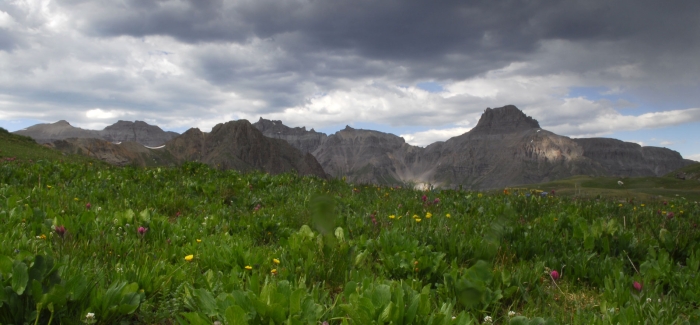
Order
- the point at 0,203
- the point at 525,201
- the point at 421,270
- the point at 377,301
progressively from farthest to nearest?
the point at 525,201 → the point at 0,203 → the point at 421,270 → the point at 377,301

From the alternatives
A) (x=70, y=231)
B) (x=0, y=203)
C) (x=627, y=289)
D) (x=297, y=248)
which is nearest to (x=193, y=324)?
(x=297, y=248)

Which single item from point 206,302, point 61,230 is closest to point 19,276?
point 206,302

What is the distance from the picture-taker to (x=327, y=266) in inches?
165

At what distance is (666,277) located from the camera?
4371mm

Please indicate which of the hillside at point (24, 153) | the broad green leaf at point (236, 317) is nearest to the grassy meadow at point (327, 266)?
the broad green leaf at point (236, 317)

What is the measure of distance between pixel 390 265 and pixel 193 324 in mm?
2143

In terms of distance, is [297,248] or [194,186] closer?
[297,248]

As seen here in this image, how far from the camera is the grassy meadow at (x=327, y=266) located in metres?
2.88

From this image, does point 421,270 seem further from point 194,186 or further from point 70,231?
point 194,186

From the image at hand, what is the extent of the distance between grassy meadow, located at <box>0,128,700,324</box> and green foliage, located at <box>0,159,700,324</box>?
0.06 ft

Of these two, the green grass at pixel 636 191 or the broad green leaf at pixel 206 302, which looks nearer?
the broad green leaf at pixel 206 302

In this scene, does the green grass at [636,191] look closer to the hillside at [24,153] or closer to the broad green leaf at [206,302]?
the broad green leaf at [206,302]

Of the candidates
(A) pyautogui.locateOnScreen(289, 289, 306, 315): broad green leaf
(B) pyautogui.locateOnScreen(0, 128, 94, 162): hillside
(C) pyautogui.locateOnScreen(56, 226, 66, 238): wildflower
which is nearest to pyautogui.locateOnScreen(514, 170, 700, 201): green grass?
(A) pyautogui.locateOnScreen(289, 289, 306, 315): broad green leaf

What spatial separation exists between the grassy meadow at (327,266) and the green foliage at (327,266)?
17 mm
